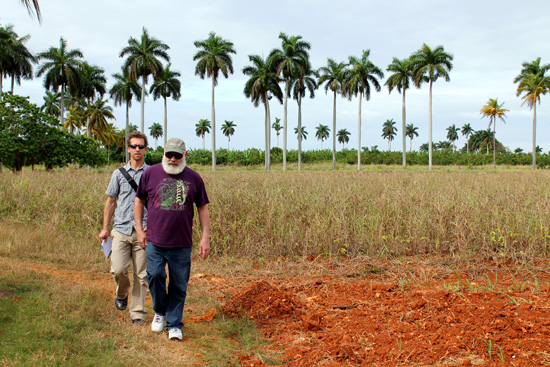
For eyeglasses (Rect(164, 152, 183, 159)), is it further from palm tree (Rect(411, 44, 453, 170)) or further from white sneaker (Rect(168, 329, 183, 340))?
palm tree (Rect(411, 44, 453, 170))

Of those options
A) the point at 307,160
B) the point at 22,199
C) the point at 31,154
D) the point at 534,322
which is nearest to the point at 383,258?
the point at 534,322

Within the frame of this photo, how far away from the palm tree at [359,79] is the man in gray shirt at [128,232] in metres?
47.0

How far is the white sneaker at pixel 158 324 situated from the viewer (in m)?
3.97

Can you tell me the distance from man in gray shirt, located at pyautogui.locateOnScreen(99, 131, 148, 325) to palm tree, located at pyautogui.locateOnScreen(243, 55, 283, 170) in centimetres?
4412

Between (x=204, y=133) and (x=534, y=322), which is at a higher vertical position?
(x=204, y=133)

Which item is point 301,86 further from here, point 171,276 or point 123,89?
point 171,276

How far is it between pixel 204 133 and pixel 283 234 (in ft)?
369

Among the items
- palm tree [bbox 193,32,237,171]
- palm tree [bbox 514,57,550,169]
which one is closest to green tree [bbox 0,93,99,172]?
palm tree [bbox 193,32,237,171]

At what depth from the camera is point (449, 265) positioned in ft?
19.6

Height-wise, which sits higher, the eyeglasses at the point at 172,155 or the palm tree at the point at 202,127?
the palm tree at the point at 202,127

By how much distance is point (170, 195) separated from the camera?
3.77m

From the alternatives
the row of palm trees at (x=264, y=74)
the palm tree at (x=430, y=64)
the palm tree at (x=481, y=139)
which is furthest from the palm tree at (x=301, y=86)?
the palm tree at (x=481, y=139)

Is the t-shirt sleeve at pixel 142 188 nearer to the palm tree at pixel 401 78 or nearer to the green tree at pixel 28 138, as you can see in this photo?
the green tree at pixel 28 138

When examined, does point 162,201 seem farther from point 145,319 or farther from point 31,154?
point 31,154
